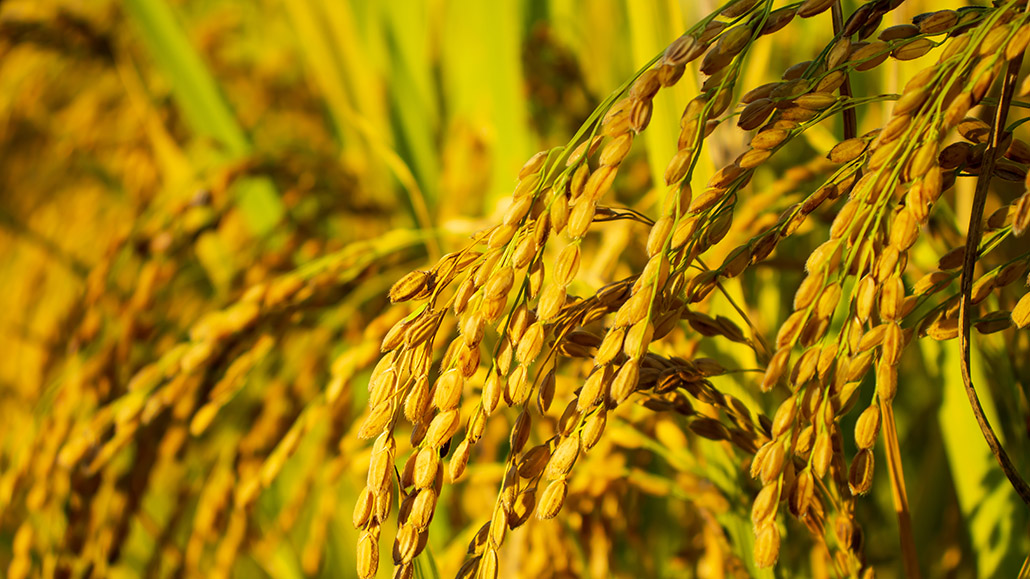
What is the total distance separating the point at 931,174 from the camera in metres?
0.44

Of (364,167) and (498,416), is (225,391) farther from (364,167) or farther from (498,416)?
(364,167)

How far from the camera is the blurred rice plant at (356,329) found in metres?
0.88

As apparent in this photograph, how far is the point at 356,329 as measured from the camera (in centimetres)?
134

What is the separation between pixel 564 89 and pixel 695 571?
1025 millimetres

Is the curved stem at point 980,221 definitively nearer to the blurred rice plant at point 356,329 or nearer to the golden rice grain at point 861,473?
the golden rice grain at point 861,473

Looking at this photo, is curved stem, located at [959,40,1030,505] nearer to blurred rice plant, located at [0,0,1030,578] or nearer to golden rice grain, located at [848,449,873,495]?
golden rice grain, located at [848,449,873,495]

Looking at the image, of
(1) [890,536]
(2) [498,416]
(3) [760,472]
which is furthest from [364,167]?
(3) [760,472]

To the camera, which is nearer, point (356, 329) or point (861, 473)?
point (861, 473)

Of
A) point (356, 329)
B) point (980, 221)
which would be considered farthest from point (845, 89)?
point (356, 329)

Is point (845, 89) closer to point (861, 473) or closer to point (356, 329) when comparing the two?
point (861, 473)

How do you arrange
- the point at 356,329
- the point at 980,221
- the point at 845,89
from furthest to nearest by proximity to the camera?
the point at 356,329
the point at 845,89
the point at 980,221

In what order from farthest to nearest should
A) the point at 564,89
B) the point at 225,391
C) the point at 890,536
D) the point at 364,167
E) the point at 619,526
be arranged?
the point at 364,167 < the point at 564,89 < the point at 890,536 < the point at 619,526 < the point at 225,391

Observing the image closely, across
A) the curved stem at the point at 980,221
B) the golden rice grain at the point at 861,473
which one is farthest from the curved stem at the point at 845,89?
the golden rice grain at the point at 861,473

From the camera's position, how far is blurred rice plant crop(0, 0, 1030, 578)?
879 millimetres
